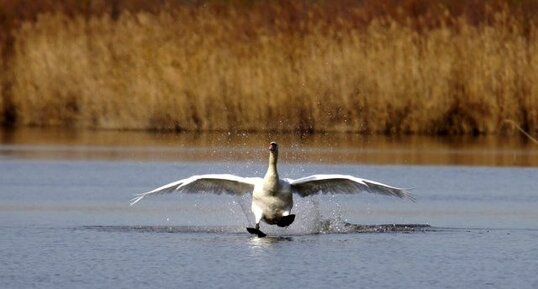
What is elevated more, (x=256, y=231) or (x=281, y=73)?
(x=281, y=73)

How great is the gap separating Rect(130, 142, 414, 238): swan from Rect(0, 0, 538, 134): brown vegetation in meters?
9.13

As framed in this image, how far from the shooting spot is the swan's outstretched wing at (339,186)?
549 inches

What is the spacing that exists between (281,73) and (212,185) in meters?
9.34

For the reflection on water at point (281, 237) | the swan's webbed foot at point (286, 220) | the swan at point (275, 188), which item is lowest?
the reflection on water at point (281, 237)

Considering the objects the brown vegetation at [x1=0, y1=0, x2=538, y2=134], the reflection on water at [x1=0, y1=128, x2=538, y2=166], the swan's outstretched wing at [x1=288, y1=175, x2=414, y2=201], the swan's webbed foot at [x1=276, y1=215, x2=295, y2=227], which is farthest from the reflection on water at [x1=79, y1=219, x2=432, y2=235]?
the brown vegetation at [x1=0, y1=0, x2=538, y2=134]

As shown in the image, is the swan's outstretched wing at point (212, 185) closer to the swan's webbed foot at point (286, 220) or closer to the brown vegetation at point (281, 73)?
the swan's webbed foot at point (286, 220)

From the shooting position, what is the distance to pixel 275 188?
546 inches

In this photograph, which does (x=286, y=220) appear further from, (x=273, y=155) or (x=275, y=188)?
(x=273, y=155)

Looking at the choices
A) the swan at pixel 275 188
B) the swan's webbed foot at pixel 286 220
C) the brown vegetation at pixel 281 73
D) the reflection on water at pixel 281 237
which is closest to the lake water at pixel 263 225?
the reflection on water at pixel 281 237

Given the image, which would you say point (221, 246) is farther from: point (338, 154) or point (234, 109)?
point (234, 109)

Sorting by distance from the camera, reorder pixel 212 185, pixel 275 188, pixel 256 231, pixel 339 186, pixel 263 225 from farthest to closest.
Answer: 1. pixel 263 225
2. pixel 212 185
3. pixel 339 186
4. pixel 275 188
5. pixel 256 231

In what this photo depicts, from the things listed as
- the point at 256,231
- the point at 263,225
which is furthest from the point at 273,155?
the point at 263,225

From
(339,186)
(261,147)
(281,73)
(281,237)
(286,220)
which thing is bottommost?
(281,237)

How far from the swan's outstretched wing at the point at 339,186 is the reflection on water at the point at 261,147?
6.12 metres
